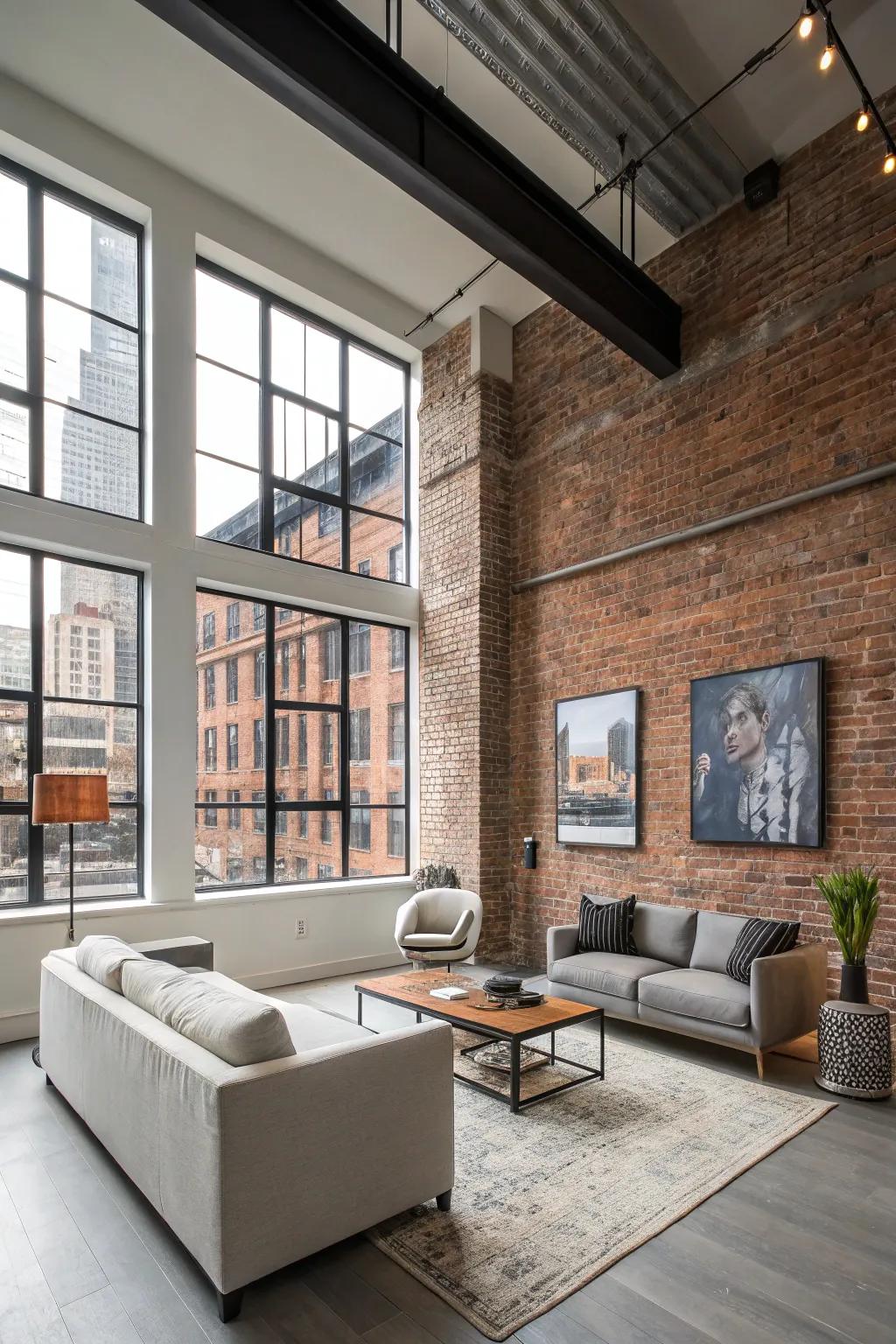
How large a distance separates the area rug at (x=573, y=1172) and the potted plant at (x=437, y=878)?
243cm

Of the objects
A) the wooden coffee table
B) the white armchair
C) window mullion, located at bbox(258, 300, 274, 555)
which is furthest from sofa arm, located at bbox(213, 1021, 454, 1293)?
window mullion, located at bbox(258, 300, 274, 555)

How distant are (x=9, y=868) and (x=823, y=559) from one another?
5341 mm

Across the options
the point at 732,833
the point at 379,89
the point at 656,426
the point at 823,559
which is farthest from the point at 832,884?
the point at 379,89

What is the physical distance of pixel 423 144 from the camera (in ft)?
13.6

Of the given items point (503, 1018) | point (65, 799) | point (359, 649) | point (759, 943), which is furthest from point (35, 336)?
point (759, 943)

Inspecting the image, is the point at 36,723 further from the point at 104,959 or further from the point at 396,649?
the point at 396,649

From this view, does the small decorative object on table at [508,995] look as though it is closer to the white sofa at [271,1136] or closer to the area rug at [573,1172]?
the area rug at [573,1172]

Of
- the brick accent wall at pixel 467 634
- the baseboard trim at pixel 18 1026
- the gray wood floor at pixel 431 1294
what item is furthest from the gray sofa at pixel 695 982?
the baseboard trim at pixel 18 1026

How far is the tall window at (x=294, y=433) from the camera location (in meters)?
6.28

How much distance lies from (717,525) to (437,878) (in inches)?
140

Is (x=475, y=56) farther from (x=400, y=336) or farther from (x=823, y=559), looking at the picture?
(x=823, y=559)

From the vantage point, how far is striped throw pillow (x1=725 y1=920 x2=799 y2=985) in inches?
169

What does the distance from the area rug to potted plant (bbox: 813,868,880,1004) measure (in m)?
0.59

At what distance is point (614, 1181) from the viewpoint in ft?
9.64
